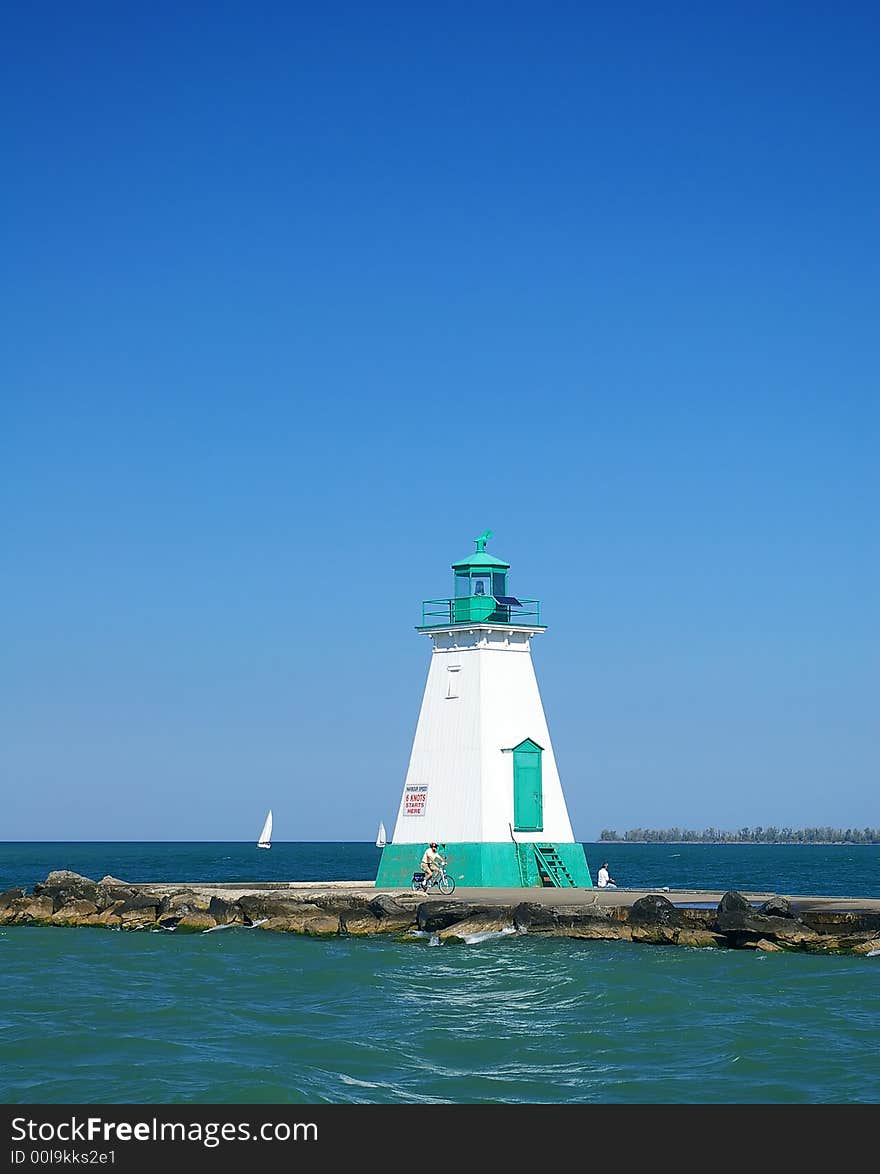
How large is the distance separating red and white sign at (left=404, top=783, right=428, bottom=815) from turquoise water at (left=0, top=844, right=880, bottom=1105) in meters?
5.01

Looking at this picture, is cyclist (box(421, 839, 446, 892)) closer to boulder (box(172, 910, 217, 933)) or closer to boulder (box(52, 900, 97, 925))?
boulder (box(172, 910, 217, 933))

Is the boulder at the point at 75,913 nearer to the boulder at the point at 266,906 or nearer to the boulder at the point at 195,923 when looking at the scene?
the boulder at the point at 195,923

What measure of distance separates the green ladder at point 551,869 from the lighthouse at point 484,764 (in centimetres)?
2

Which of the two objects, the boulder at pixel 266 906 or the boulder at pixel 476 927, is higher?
the boulder at pixel 266 906

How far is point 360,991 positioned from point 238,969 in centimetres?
348

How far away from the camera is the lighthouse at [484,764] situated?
34.2 metres

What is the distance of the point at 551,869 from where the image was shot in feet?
115

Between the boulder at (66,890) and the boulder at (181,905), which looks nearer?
the boulder at (181,905)

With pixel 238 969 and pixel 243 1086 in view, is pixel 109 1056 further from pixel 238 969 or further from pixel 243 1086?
pixel 238 969

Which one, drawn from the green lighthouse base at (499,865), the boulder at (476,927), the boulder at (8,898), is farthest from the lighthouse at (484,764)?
the boulder at (8,898)
